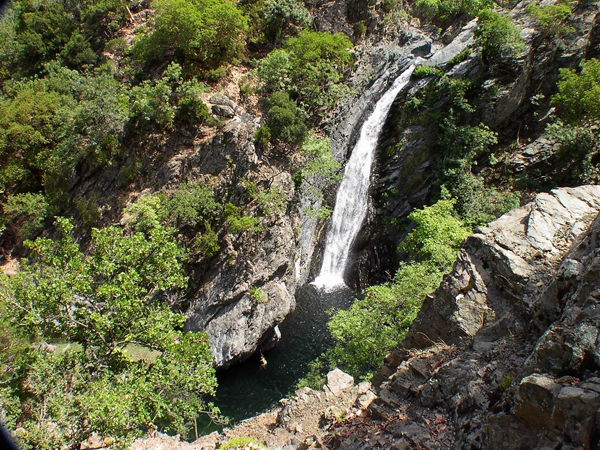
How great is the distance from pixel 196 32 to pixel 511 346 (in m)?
25.5

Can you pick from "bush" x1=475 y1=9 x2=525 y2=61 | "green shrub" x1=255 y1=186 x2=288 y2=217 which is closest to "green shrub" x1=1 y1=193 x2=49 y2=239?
"green shrub" x1=255 y1=186 x2=288 y2=217

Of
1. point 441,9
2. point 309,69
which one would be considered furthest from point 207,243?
point 441,9

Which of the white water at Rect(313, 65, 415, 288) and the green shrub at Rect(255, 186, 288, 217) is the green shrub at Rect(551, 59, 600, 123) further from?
the green shrub at Rect(255, 186, 288, 217)

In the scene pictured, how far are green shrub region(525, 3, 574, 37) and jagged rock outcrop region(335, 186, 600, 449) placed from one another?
2121 centimetres

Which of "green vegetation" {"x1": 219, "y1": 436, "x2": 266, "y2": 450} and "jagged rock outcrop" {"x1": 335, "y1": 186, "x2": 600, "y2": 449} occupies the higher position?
"jagged rock outcrop" {"x1": 335, "y1": 186, "x2": 600, "y2": 449}

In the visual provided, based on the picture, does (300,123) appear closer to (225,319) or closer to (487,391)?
(225,319)

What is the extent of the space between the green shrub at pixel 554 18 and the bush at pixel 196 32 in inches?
794

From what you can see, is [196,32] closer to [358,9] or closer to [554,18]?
[358,9]

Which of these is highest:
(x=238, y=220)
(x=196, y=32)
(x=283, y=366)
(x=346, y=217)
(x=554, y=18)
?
(x=554, y=18)

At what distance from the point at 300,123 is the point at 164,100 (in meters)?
8.69

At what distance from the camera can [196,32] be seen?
1000 inches

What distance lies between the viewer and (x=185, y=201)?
2192 centimetres

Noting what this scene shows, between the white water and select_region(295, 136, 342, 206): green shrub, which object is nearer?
select_region(295, 136, 342, 206): green shrub

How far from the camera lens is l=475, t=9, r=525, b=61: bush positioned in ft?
83.6
